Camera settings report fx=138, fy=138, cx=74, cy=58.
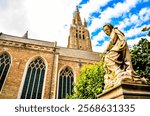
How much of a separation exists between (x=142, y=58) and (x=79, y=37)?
40.5 meters

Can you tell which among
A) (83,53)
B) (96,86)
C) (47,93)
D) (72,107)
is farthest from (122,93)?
(83,53)

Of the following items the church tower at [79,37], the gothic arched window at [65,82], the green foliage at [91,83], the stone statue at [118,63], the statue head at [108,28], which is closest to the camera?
the stone statue at [118,63]

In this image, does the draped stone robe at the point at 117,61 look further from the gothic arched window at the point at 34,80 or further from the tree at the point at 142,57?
the gothic arched window at the point at 34,80

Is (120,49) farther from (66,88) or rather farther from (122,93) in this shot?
(66,88)

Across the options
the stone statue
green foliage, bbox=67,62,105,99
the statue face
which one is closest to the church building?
green foliage, bbox=67,62,105,99

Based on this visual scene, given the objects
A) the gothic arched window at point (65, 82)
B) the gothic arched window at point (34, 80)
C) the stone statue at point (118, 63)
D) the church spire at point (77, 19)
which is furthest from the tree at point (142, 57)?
the church spire at point (77, 19)

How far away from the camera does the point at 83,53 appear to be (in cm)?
2823

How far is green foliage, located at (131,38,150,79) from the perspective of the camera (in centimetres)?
990

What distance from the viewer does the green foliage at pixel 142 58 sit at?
990 cm

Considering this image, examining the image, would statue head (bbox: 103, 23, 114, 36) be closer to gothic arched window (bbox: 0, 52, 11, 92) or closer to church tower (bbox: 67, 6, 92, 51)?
gothic arched window (bbox: 0, 52, 11, 92)

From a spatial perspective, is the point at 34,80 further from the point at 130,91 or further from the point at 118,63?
the point at 130,91

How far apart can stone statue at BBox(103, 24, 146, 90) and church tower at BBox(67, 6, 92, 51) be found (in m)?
41.2

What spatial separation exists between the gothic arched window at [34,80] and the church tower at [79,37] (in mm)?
27215

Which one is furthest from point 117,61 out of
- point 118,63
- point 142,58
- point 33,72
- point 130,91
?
point 33,72
